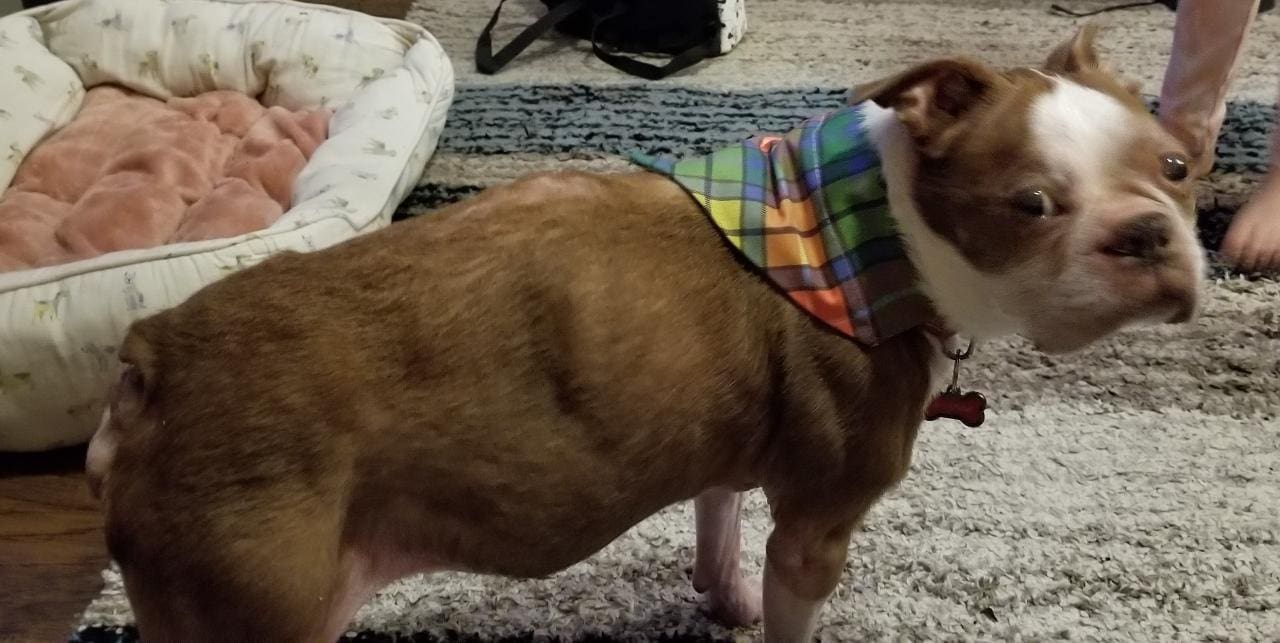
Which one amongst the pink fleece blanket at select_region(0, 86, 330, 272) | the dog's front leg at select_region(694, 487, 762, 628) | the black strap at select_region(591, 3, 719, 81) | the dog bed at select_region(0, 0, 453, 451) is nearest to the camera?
the dog's front leg at select_region(694, 487, 762, 628)

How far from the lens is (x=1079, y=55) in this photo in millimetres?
892

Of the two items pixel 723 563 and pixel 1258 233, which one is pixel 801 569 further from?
pixel 1258 233

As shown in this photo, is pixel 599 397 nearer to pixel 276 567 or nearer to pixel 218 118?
pixel 276 567

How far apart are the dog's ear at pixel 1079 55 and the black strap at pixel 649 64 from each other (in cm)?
155

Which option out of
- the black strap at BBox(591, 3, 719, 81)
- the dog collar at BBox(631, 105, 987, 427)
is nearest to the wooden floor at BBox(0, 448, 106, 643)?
the dog collar at BBox(631, 105, 987, 427)

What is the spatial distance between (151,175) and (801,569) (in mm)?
1409

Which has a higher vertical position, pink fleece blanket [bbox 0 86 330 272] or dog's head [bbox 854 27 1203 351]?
dog's head [bbox 854 27 1203 351]

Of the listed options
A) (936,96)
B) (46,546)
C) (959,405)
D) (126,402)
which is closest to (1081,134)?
(936,96)

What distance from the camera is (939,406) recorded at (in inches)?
40.6

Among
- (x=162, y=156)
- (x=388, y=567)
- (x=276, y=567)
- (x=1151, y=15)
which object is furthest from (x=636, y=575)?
(x=1151, y=15)

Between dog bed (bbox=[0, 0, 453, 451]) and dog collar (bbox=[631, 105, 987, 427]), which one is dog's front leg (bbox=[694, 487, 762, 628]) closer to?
dog collar (bbox=[631, 105, 987, 427])

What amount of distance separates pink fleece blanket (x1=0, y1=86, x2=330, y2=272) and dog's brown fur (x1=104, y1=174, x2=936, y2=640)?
99 cm

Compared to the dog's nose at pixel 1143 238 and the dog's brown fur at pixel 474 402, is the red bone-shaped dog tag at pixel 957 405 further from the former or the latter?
the dog's nose at pixel 1143 238

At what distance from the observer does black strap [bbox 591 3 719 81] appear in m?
2.39
